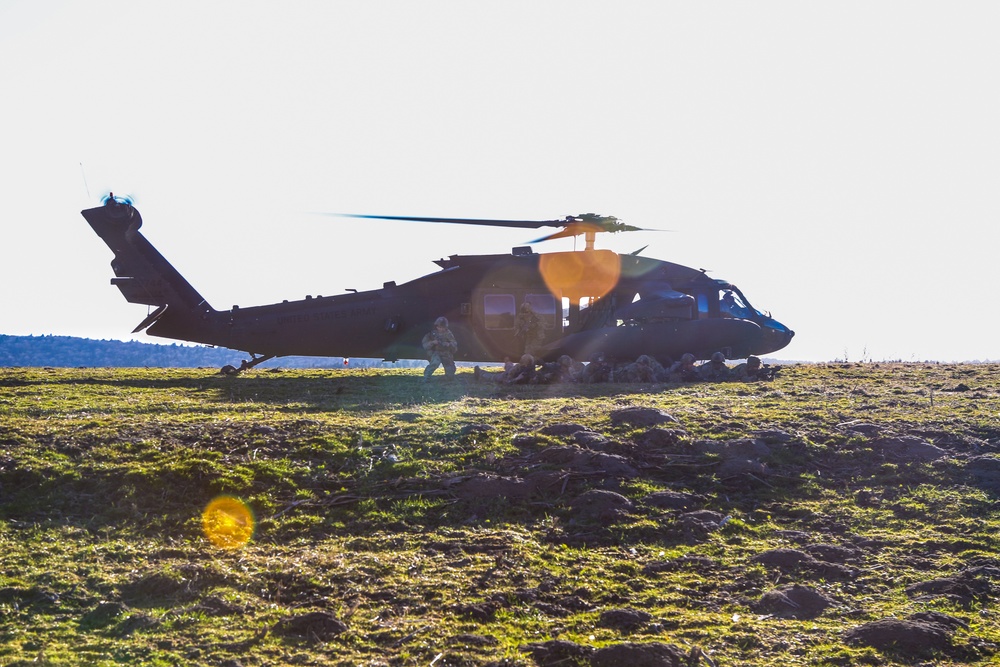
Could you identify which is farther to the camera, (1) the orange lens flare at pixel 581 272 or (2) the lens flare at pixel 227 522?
(1) the orange lens flare at pixel 581 272

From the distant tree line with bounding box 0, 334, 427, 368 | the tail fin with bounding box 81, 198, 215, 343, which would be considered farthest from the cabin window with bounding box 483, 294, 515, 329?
the distant tree line with bounding box 0, 334, 427, 368

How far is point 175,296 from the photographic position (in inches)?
868

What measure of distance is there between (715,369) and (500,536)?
12.8 meters

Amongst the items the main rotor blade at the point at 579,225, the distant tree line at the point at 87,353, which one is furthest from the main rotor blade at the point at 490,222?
the distant tree line at the point at 87,353

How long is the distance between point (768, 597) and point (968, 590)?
159cm

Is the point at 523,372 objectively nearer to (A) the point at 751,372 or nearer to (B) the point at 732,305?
(A) the point at 751,372

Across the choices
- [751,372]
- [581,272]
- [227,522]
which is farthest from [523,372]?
[227,522]

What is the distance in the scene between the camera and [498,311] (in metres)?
22.5

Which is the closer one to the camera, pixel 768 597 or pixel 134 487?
pixel 768 597

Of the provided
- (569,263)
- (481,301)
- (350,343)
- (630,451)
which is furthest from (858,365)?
(630,451)

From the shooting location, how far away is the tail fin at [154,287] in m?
21.9

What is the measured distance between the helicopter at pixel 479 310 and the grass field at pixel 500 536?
28.1 feet

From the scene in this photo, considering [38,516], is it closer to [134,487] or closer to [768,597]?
[134,487]

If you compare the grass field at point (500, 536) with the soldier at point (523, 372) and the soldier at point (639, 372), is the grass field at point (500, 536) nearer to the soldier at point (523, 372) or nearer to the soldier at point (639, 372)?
the soldier at point (523, 372)
